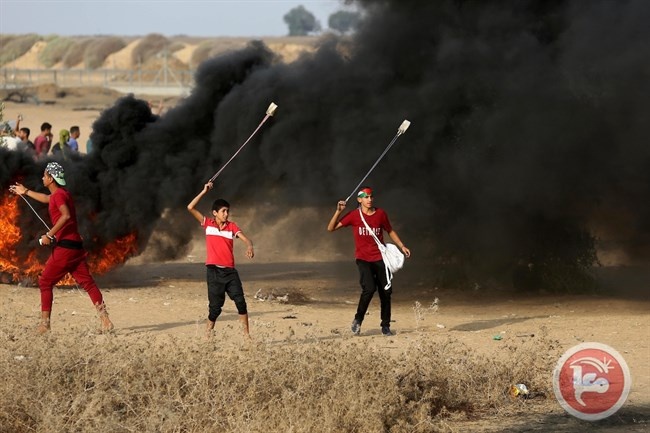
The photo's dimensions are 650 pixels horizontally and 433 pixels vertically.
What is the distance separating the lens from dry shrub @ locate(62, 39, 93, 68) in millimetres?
105312

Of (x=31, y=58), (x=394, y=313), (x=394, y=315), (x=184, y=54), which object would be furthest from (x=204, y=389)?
(x=31, y=58)

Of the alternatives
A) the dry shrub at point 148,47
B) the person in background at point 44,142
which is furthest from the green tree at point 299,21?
the person in background at point 44,142

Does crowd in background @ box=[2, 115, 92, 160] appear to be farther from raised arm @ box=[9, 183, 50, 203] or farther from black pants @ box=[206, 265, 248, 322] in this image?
black pants @ box=[206, 265, 248, 322]

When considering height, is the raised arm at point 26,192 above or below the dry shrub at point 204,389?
above

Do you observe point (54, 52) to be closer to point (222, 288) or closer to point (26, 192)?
point (26, 192)

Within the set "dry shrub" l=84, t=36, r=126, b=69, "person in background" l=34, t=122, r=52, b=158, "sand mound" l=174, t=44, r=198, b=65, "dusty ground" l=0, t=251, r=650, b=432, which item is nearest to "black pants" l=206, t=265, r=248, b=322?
"dusty ground" l=0, t=251, r=650, b=432

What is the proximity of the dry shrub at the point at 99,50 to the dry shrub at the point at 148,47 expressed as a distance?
7.15ft

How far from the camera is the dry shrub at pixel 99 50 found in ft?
341

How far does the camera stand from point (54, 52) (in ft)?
354

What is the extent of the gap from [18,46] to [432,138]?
4017 inches

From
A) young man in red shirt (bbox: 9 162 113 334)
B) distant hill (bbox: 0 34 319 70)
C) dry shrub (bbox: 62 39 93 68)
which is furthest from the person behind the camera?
dry shrub (bbox: 62 39 93 68)

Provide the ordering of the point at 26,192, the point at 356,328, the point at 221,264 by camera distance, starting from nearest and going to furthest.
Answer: the point at 221,264, the point at 26,192, the point at 356,328

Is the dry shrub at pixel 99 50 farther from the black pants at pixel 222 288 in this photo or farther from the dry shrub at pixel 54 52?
the black pants at pixel 222 288

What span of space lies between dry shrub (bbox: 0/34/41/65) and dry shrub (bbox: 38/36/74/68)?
8.46 ft
